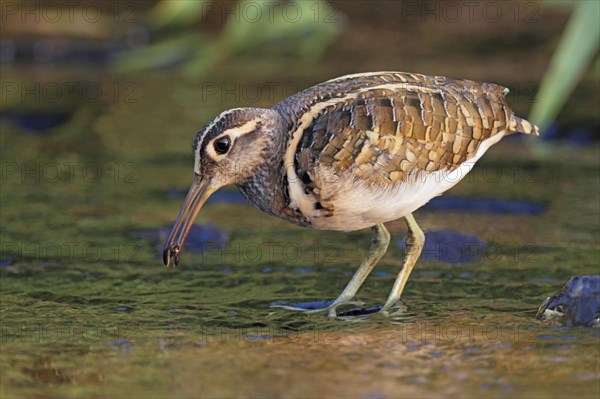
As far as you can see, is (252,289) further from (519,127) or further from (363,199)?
(519,127)

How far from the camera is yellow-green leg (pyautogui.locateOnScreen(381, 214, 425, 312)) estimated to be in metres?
6.65

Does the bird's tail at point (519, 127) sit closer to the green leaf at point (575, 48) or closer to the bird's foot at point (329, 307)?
the green leaf at point (575, 48)

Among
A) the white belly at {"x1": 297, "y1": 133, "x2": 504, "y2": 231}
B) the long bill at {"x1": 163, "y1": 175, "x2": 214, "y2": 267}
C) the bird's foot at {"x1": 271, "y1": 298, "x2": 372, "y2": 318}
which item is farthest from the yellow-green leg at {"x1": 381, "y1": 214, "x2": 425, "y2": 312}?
the long bill at {"x1": 163, "y1": 175, "x2": 214, "y2": 267}

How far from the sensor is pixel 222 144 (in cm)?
625

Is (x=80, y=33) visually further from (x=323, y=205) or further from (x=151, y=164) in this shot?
(x=323, y=205)

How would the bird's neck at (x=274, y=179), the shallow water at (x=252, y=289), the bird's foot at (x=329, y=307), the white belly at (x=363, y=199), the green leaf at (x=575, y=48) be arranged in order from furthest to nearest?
the green leaf at (x=575, y=48)
the bird's foot at (x=329, y=307)
the bird's neck at (x=274, y=179)
the white belly at (x=363, y=199)
the shallow water at (x=252, y=289)

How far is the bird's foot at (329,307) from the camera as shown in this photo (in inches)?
260

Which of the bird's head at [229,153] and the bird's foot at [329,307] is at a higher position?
the bird's head at [229,153]

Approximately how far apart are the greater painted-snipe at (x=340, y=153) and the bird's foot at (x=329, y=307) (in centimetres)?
2

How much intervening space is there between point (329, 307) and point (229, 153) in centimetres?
104

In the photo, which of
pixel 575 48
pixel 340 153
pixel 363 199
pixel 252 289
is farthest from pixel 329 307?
pixel 575 48

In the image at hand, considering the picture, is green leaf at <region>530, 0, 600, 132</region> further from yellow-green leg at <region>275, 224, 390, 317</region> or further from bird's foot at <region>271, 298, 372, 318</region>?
bird's foot at <region>271, 298, 372, 318</region>

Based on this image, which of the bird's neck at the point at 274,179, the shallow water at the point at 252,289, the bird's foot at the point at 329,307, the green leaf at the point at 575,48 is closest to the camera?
the shallow water at the point at 252,289

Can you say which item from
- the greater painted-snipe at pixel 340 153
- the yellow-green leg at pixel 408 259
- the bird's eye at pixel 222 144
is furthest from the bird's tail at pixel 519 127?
the bird's eye at pixel 222 144
